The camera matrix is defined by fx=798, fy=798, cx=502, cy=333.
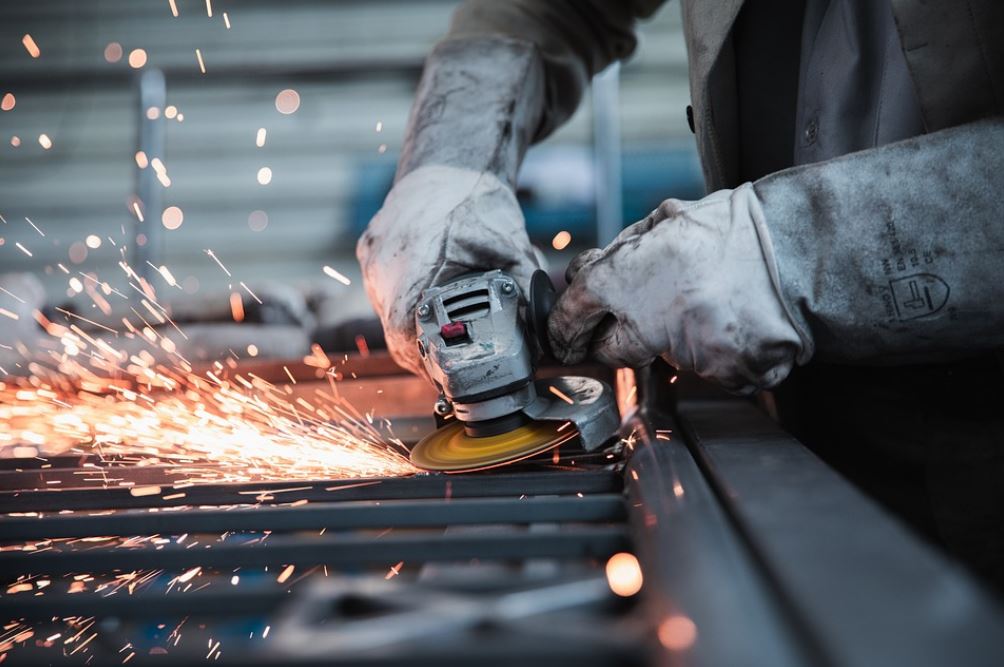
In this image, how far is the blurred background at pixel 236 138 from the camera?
5223mm

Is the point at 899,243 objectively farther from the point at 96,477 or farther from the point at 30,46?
the point at 30,46

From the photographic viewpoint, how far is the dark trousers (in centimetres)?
128

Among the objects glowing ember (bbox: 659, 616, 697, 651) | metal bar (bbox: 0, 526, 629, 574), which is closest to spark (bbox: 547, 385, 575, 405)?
metal bar (bbox: 0, 526, 629, 574)

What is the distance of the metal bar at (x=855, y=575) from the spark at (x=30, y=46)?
623 centimetres

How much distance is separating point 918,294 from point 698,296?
0.28 m

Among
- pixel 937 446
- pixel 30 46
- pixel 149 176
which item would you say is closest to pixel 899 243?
pixel 937 446

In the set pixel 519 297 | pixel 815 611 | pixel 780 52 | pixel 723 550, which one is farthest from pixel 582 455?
pixel 780 52

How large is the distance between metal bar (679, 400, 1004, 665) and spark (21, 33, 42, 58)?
6.23m

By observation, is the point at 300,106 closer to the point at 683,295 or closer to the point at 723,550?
the point at 683,295

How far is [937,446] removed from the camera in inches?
52.2

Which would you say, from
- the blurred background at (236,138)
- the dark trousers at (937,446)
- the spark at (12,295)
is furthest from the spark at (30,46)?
the dark trousers at (937,446)

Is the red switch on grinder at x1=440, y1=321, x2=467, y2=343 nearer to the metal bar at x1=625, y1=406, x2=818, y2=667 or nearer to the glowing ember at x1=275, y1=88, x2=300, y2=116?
the metal bar at x1=625, y1=406, x2=818, y2=667

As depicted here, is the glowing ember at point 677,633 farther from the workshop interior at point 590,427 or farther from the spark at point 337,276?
the spark at point 337,276

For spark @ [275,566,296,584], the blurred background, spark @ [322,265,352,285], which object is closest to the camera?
spark @ [275,566,296,584]
